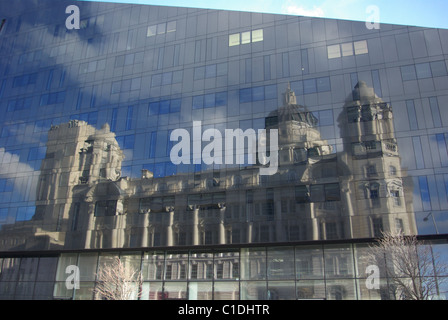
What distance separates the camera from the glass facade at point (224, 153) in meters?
29.8

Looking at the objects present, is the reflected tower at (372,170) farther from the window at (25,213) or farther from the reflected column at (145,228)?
the window at (25,213)

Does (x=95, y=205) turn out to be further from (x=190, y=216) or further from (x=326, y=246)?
(x=326, y=246)

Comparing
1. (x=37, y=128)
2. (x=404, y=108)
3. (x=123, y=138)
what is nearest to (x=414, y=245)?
(x=404, y=108)

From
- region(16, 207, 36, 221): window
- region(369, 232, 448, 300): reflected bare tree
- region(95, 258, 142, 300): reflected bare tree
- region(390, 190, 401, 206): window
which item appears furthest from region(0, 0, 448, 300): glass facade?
region(369, 232, 448, 300): reflected bare tree

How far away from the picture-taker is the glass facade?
29.8m

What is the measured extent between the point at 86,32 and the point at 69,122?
11101 mm

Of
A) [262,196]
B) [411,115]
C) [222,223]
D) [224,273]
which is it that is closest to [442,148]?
[411,115]

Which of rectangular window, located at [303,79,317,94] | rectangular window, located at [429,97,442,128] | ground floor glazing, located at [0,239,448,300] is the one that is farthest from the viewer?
rectangular window, located at [303,79,317,94]

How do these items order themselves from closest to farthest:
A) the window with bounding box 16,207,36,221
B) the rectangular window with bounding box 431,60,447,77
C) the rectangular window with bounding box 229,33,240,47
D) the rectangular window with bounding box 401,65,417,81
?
the rectangular window with bounding box 431,60,447,77, the rectangular window with bounding box 401,65,417,81, the rectangular window with bounding box 229,33,240,47, the window with bounding box 16,207,36,221

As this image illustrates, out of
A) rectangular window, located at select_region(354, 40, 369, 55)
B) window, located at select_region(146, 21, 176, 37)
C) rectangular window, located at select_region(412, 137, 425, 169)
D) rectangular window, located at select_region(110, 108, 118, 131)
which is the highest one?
window, located at select_region(146, 21, 176, 37)

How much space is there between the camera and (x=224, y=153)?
34.0 metres

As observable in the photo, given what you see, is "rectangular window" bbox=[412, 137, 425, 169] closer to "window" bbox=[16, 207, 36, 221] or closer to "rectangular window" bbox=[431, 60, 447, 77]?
"rectangular window" bbox=[431, 60, 447, 77]

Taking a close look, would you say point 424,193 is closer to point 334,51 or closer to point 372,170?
point 372,170

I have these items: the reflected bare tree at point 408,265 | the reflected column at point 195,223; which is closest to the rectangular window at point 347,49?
the reflected bare tree at point 408,265
